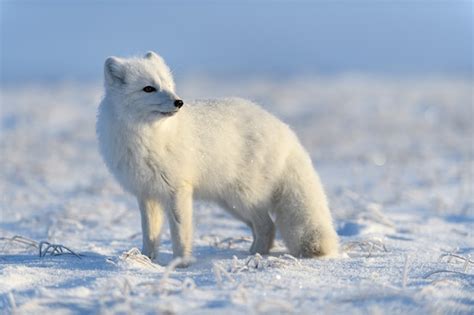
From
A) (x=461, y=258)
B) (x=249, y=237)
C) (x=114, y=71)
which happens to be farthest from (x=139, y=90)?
(x=461, y=258)

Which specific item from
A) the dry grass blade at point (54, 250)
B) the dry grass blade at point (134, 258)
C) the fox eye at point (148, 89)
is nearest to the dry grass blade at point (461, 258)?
the dry grass blade at point (134, 258)

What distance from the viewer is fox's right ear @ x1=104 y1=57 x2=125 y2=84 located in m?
4.80

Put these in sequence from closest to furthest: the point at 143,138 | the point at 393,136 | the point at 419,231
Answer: the point at 143,138 < the point at 419,231 < the point at 393,136

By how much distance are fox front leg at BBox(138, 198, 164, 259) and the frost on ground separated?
0.11 meters

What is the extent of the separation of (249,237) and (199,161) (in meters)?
1.11

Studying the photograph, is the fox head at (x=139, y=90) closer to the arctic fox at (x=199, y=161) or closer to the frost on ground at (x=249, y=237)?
the arctic fox at (x=199, y=161)

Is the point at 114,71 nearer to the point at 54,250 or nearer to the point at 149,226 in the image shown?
the point at 149,226

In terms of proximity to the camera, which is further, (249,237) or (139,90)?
(249,237)

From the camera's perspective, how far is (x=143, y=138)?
4.62 m

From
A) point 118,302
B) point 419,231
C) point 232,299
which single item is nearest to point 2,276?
point 118,302

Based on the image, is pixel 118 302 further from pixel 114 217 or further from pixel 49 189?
pixel 49 189

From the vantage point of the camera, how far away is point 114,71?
4.81 m

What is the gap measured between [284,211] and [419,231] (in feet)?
4.39

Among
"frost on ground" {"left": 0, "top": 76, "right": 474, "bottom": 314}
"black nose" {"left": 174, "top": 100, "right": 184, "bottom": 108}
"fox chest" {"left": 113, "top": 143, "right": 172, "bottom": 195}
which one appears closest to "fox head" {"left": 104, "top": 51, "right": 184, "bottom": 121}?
"black nose" {"left": 174, "top": 100, "right": 184, "bottom": 108}
